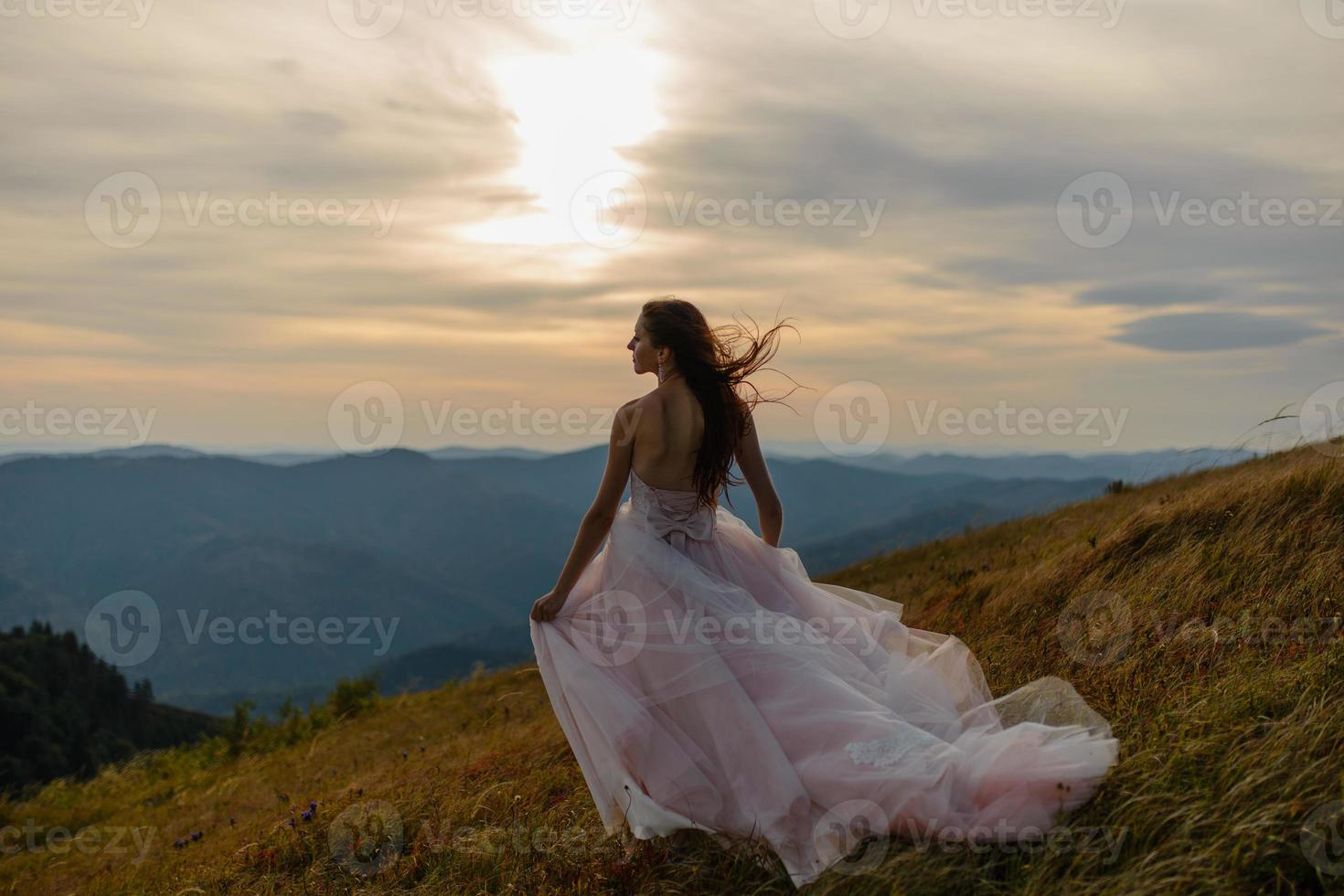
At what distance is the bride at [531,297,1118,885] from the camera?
4555mm

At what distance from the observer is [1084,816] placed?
4.37m

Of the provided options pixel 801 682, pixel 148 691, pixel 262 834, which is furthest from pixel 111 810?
pixel 148 691

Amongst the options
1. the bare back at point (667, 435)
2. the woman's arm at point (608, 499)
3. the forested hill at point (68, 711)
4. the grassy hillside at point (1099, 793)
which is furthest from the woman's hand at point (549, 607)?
the forested hill at point (68, 711)

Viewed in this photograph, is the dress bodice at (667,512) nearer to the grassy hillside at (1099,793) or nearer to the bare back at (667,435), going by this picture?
the bare back at (667,435)

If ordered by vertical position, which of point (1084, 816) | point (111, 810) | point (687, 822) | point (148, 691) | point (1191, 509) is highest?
point (1191, 509)

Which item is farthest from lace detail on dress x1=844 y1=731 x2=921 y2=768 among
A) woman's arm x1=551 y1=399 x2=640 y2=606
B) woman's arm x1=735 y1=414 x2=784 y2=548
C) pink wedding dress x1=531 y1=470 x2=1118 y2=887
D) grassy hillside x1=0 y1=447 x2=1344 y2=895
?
woman's arm x1=551 y1=399 x2=640 y2=606

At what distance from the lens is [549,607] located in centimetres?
583

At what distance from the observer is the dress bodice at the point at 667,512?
20.0 feet

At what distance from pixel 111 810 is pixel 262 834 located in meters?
9.24

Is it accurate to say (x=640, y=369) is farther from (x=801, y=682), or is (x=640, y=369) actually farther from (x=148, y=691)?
(x=148, y=691)

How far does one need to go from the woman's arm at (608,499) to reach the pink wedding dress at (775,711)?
176 millimetres

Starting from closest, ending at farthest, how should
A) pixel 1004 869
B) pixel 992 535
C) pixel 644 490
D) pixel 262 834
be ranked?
pixel 1004 869 < pixel 644 490 < pixel 262 834 < pixel 992 535

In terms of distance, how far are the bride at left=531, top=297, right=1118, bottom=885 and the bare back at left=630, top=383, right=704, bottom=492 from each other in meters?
0.01

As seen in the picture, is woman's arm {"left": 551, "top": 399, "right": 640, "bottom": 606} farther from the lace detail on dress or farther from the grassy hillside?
the lace detail on dress
